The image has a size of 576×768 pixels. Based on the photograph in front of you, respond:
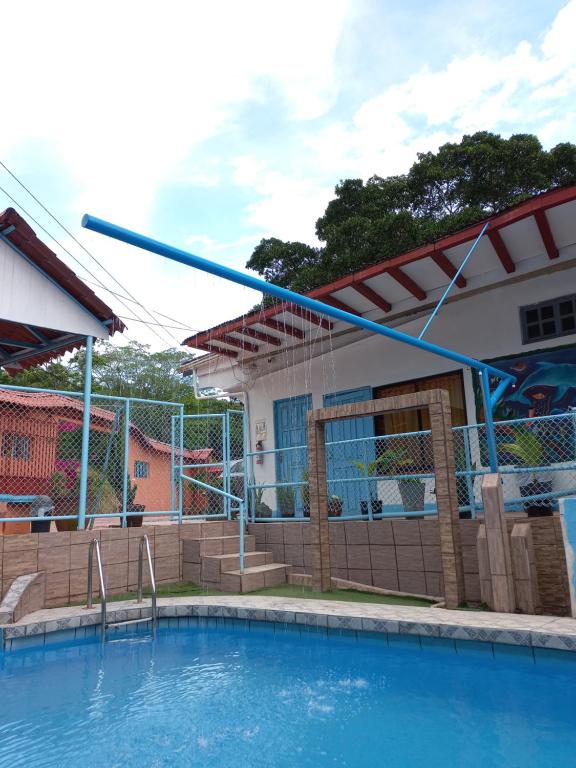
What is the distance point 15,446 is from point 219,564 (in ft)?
10.6

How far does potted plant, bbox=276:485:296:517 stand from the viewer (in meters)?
10.4

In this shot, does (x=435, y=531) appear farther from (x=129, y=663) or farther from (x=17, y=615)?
(x=17, y=615)

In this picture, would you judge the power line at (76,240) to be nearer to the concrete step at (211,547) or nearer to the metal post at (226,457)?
the metal post at (226,457)

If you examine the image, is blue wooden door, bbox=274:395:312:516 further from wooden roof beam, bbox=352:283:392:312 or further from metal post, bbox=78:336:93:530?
metal post, bbox=78:336:93:530

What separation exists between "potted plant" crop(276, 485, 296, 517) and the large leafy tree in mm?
11050

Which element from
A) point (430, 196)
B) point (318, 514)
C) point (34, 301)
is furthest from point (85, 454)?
point (430, 196)

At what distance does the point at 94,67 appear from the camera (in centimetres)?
1078

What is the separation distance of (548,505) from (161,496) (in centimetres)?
663

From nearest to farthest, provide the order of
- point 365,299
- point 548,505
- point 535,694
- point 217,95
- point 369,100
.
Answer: point 535,694, point 548,505, point 365,299, point 217,95, point 369,100

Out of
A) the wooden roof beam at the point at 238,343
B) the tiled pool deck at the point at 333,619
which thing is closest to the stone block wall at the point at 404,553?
the tiled pool deck at the point at 333,619

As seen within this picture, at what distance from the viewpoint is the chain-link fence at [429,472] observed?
707 cm

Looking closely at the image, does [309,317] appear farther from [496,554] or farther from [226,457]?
[496,554]

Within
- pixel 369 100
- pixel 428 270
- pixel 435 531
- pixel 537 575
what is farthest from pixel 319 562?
pixel 369 100

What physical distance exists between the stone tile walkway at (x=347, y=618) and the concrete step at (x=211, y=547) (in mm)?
1060
